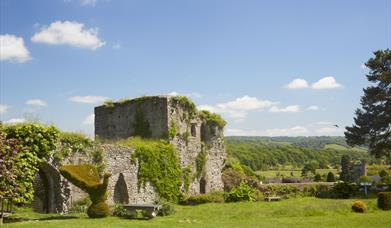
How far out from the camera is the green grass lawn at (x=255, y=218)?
57.4 ft

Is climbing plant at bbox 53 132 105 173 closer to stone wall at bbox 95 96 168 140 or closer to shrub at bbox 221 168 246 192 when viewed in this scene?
stone wall at bbox 95 96 168 140

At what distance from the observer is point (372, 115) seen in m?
39.8

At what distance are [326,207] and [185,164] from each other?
11122 mm

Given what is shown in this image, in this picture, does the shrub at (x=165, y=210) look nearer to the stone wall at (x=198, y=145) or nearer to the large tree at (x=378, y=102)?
the stone wall at (x=198, y=145)

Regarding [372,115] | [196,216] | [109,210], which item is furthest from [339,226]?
[372,115]

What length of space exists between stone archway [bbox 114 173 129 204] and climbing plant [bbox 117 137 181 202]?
3.66ft

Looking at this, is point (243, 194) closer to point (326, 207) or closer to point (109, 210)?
point (326, 207)

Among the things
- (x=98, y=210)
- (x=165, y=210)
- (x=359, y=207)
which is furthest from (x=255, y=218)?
(x=98, y=210)

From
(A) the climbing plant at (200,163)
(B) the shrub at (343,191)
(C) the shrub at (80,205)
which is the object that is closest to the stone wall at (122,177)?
(C) the shrub at (80,205)

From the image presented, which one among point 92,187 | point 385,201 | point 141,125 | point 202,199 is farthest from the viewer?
point 141,125

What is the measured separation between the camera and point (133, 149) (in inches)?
1027

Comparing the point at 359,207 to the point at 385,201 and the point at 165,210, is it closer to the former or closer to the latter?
the point at 385,201

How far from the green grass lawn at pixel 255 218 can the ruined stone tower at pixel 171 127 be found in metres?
6.52

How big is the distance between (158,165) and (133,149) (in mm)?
2356
